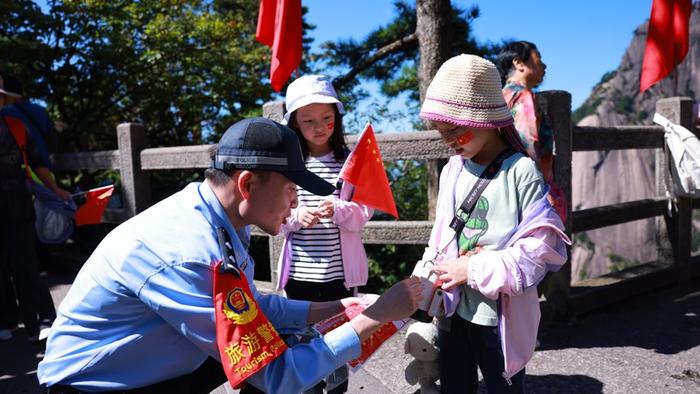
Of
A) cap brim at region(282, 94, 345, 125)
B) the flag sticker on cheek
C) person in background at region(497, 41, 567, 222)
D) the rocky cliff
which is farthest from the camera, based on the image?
the rocky cliff

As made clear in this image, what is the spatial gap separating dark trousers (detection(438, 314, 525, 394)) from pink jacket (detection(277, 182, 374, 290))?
70 cm

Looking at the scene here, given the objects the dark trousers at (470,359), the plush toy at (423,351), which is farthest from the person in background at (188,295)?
the plush toy at (423,351)

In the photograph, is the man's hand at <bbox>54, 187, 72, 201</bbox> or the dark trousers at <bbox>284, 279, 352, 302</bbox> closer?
the dark trousers at <bbox>284, 279, 352, 302</bbox>

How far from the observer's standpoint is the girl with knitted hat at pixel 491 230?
1.86 meters

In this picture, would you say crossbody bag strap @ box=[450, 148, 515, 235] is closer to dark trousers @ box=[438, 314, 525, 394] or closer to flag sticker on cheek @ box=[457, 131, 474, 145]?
flag sticker on cheek @ box=[457, 131, 474, 145]

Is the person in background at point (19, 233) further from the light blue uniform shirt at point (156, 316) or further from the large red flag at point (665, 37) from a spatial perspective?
the large red flag at point (665, 37)

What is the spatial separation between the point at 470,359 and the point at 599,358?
161 centimetres

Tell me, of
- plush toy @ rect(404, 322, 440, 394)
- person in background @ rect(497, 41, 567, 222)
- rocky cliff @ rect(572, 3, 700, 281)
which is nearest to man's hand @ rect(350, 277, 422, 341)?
plush toy @ rect(404, 322, 440, 394)

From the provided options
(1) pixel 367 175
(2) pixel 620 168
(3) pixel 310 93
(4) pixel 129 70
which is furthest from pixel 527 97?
(2) pixel 620 168

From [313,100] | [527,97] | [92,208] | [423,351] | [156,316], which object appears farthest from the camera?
[92,208]

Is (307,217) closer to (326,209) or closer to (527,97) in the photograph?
(326,209)

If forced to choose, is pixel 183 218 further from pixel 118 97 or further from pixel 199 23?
pixel 199 23

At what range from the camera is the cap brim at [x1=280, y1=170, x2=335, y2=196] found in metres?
1.54

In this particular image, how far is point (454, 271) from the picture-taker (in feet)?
6.36
